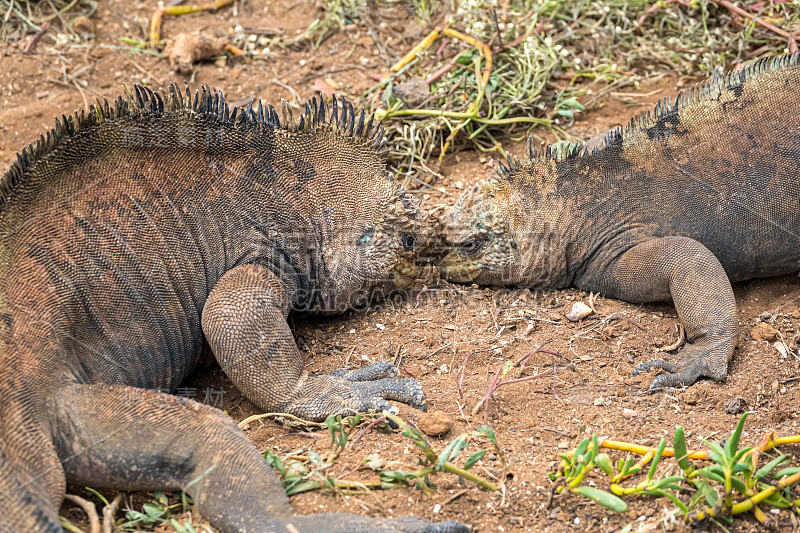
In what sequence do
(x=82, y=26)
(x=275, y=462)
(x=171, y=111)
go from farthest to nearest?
(x=82, y=26)
(x=171, y=111)
(x=275, y=462)

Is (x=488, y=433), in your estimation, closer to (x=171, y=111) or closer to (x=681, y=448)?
(x=681, y=448)

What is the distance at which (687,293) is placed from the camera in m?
4.73

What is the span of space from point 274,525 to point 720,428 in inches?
91.3

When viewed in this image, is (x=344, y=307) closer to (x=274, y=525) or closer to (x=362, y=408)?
(x=362, y=408)

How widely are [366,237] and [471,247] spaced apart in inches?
37.2

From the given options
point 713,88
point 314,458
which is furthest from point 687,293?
point 314,458

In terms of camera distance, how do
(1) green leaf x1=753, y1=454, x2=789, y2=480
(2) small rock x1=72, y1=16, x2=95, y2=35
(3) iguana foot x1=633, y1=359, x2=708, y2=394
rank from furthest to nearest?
1. (2) small rock x1=72, y1=16, x2=95, y2=35
2. (3) iguana foot x1=633, y1=359, x2=708, y2=394
3. (1) green leaf x1=753, y1=454, x2=789, y2=480

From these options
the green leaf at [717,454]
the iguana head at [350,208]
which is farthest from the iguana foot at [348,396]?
the green leaf at [717,454]

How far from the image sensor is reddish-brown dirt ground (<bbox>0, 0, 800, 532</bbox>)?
3484 mm

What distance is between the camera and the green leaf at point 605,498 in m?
3.15

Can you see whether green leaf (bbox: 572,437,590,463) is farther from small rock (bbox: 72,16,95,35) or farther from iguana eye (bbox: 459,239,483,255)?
small rock (bbox: 72,16,95,35)

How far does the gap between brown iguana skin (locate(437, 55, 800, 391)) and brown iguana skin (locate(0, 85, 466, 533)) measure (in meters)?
0.80

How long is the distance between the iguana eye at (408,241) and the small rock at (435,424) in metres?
1.40

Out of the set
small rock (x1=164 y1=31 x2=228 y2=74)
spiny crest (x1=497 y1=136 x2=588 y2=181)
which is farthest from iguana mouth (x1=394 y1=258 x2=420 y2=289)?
small rock (x1=164 y1=31 x2=228 y2=74)
